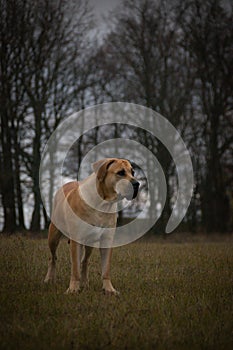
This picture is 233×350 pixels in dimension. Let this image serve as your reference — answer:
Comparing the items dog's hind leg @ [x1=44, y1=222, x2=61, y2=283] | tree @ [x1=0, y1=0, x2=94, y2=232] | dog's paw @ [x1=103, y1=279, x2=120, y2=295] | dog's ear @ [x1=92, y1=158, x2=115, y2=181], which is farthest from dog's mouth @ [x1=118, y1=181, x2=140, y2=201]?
tree @ [x1=0, y1=0, x2=94, y2=232]

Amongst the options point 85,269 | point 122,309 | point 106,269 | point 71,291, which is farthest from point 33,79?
point 122,309

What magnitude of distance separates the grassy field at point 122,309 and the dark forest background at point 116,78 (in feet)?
44.3

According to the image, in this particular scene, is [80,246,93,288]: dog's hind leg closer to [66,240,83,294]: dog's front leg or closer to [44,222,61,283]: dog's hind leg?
[44,222,61,283]: dog's hind leg

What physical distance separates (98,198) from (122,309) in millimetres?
1696

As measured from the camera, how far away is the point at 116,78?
2512cm

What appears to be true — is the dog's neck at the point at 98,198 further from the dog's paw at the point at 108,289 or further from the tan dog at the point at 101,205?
the dog's paw at the point at 108,289

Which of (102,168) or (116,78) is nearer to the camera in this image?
(102,168)

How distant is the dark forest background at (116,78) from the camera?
69.7ft

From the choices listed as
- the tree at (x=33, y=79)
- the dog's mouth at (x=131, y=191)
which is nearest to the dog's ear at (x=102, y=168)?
the dog's mouth at (x=131, y=191)

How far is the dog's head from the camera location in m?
6.01

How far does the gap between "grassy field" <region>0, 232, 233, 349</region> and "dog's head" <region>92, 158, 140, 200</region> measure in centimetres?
135

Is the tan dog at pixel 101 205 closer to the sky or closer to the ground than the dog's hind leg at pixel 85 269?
closer to the sky

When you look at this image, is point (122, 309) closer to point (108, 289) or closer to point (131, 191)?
point (108, 289)

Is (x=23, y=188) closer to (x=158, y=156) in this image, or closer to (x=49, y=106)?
(x=49, y=106)
